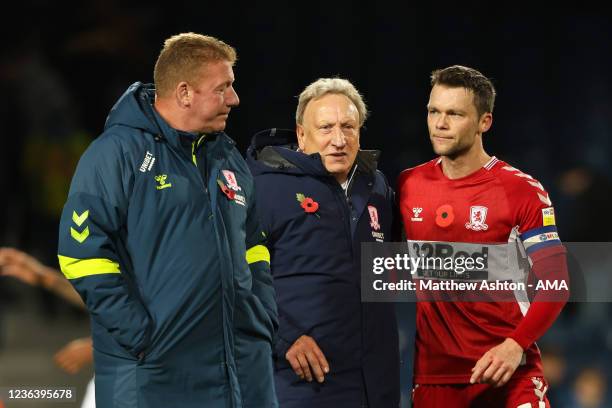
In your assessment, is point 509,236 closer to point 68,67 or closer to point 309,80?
point 309,80

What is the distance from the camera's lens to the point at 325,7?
8.23 meters

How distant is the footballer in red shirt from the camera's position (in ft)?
11.7

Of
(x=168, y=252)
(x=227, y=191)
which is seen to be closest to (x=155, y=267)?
(x=168, y=252)

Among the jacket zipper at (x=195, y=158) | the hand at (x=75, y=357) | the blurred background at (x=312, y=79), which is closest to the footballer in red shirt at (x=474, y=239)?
the jacket zipper at (x=195, y=158)

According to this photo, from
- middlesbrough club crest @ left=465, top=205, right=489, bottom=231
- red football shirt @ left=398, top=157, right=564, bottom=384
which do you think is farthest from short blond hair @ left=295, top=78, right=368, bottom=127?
middlesbrough club crest @ left=465, top=205, right=489, bottom=231

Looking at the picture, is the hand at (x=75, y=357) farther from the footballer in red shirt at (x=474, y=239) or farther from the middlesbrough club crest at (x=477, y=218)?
the middlesbrough club crest at (x=477, y=218)

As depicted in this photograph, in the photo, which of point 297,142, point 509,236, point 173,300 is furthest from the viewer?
point 297,142

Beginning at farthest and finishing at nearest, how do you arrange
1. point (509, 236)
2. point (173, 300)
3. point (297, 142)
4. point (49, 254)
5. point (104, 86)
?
point (104, 86)
point (49, 254)
point (297, 142)
point (509, 236)
point (173, 300)

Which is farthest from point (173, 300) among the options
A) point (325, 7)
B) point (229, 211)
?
point (325, 7)

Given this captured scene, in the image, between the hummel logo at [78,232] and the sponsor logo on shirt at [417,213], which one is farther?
the sponsor logo on shirt at [417,213]

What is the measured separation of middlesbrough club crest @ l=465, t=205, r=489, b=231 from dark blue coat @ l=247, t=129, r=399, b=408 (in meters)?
0.32

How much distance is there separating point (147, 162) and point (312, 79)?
5.13 m

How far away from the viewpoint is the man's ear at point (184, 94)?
3.11 metres

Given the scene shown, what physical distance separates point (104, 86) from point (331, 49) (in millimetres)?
1721
